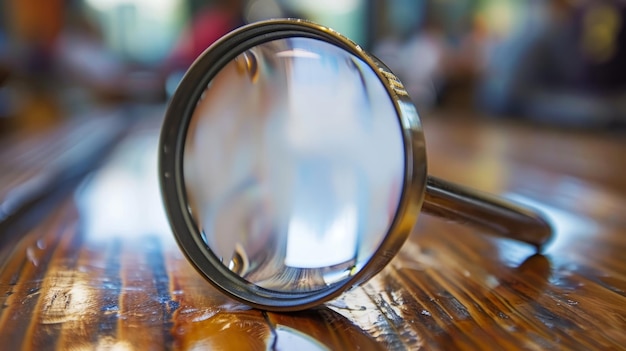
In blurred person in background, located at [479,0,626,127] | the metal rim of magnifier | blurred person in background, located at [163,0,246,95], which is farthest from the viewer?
blurred person in background, located at [163,0,246,95]

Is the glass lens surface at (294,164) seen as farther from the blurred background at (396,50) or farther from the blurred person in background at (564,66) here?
the blurred person in background at (564,66)

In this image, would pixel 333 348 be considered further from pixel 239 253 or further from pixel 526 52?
pixel 526 52

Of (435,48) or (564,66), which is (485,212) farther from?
(435,48)

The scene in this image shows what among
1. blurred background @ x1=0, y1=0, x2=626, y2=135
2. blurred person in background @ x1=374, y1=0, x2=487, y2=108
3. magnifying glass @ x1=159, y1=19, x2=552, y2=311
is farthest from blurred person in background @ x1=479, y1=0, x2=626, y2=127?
magnifying glass @ x1=159, y1=19, x2=552, y2=311

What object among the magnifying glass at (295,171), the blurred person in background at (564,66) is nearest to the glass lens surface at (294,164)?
the magnifying glass at (295,171)

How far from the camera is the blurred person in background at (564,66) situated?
6.22 ft

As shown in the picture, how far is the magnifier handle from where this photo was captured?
0.30m

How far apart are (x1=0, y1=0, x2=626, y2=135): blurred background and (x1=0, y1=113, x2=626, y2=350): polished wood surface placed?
0.92 metres

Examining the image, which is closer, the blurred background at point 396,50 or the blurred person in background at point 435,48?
the blurred background at point 396,50

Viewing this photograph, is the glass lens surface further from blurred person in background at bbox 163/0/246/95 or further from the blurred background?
blurred person in background at bbox 163/0/246/95

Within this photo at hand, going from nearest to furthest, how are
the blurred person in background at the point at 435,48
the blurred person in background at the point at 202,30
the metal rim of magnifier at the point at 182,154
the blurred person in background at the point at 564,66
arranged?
the metal rim of magnifier at the point at 182,154 < the blurred person in background at the point at 564,66 < the blurred person in background at the point at 435,48 < the blurred person in background at the point at 202,30

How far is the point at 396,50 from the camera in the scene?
3535 mm

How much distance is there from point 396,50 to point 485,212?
330 cm

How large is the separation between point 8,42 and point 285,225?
3.90 metres
